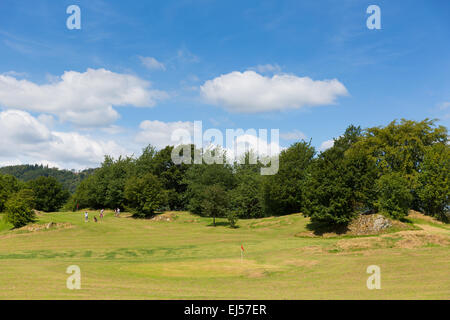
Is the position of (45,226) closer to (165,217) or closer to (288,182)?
(165,217)

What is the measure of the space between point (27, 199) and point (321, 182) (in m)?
45.3

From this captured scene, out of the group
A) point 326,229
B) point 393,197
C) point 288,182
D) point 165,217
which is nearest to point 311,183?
point 326,229

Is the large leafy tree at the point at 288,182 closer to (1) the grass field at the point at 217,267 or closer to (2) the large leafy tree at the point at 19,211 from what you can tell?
(1) the grass field at the point at 217,267

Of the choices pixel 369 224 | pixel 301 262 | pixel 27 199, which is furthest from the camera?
pixel 27 199

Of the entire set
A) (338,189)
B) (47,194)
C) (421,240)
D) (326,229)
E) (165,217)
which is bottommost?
(165,217)

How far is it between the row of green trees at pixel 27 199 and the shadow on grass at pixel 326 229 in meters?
43.8

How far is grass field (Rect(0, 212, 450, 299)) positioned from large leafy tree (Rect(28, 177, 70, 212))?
5671cm

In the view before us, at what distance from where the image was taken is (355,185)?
146ft

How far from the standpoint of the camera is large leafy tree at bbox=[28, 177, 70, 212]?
97125 mm

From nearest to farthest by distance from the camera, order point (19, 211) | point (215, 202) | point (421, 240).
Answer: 1. point (421, 240)
2. point (19, 211)
3. point (215, 202)

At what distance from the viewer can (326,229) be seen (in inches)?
1770

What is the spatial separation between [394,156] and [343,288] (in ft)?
153
